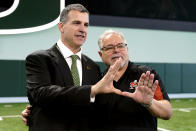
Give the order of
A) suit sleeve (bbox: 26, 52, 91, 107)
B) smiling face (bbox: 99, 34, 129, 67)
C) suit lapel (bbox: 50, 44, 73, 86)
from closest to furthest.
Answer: suit sleeve (bbox: 26, 52, 91, 107)
suit lapel (bbox: 50, 44, 73, 86)
smiling face (bbox: 99, 34, 129, 67)

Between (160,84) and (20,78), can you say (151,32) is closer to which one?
(20,78)

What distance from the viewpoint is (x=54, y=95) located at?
1.66 meters

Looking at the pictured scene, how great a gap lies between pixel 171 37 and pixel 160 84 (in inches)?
396

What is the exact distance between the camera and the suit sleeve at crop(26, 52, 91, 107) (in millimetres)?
1650

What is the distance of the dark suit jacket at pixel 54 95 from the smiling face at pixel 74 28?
0.12 m

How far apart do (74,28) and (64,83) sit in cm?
38

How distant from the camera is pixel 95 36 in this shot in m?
10.6

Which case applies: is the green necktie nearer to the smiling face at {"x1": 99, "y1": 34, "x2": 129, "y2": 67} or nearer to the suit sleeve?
the suit sleeve

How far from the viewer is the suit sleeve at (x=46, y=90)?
1650 millimetres

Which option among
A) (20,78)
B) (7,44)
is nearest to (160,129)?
(20,78)

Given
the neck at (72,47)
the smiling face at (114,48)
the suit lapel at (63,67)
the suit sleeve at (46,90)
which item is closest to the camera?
the suit sleeve at (46,90)

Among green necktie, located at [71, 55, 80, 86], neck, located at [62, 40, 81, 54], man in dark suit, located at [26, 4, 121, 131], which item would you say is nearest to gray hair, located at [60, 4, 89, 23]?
man in dark suit, located at [26, 4, 121, 131]

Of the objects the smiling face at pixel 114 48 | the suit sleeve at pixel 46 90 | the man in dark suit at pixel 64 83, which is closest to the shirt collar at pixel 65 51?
the man in dark suit at pixel 64 83

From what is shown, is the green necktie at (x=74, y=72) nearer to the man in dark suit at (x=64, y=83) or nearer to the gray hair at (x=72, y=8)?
the man in dark suit at (x=64, y=83)
